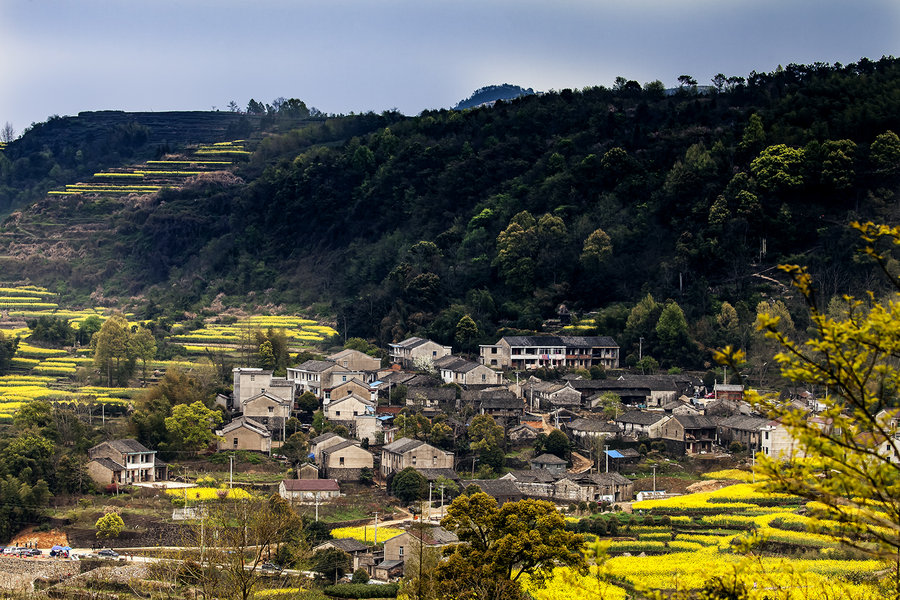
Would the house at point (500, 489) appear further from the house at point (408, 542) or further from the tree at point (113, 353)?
the tree at point (113, 353)

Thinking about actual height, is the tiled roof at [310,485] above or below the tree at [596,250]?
below

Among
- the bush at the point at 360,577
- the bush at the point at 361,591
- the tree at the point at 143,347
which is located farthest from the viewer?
the tree at the point at 143,347

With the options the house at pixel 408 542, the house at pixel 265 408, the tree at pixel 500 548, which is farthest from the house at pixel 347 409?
the tree at pixel 500 548

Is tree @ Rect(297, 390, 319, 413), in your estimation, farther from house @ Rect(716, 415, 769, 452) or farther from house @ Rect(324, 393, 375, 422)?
house @ Rect(716, 415, 769, 452)

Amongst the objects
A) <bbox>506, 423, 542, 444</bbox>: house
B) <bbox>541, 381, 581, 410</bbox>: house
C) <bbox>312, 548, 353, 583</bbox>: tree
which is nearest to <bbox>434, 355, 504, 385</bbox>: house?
<bbox>541, 381, 581, 410</bbox>: house

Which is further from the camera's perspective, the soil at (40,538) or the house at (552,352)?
the house at (552,352)

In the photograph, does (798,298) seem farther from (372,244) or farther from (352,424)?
(372,244)

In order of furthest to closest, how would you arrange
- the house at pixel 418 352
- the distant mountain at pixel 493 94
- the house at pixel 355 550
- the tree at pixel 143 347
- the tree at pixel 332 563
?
the distant mountain at pixel 493 94
the house at pixel 418 352
the tree at pixel 143 347
the house at pixel 355 550
the tree at pixel 332 563
